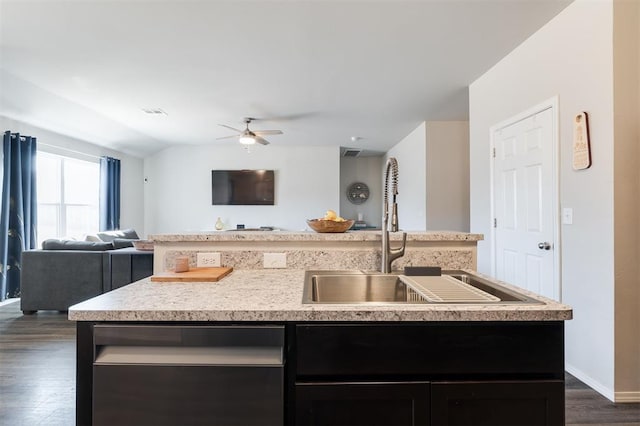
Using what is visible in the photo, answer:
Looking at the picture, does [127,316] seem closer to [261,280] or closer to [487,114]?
[261,280]

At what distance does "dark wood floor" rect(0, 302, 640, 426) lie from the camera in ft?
5.75

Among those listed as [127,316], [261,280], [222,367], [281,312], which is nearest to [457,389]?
[281,312]

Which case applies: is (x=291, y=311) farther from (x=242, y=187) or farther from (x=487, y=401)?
(x=242, y=187)

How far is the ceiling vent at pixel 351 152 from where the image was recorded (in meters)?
7.07

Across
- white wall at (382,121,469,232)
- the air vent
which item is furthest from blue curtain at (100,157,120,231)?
white wall at (382,121,469,232)

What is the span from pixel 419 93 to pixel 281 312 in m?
3.50

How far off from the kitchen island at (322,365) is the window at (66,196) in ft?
17.1

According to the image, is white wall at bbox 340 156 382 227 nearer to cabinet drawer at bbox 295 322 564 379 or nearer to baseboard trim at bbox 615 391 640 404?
baseboard trim at bbox 615 391 640 404

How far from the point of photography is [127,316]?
90 centimetres

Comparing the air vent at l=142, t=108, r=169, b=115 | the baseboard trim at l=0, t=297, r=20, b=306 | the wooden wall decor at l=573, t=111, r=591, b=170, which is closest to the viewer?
the wooden wall decor at l=573, t=111, r=591, b=170

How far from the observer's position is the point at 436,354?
88cm

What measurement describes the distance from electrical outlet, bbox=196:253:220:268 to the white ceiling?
66.9 inches

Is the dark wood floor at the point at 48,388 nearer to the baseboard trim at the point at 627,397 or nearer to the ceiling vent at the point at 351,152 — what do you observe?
the baseboard trim at the point at 627,397

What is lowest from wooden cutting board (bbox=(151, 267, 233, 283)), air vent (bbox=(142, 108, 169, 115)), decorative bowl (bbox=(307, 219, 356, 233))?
wooden cutting board (bbox=(151, 267, 233, 283))
